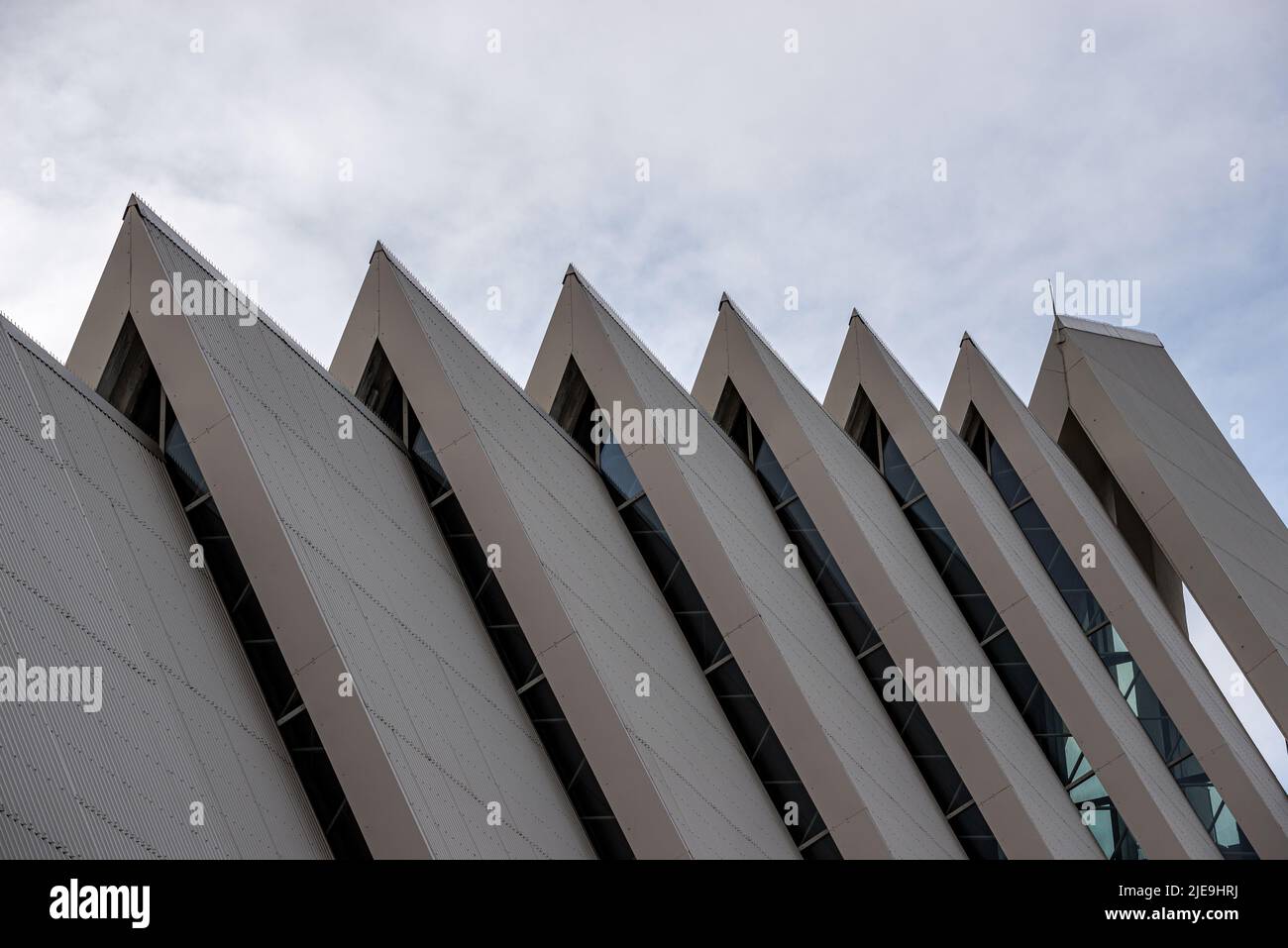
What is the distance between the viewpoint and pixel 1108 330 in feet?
137

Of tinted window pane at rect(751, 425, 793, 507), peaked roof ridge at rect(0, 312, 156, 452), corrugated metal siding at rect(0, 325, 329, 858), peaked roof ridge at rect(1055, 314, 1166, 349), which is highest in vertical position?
peaked roof ridge at rect(1055, 314, 1166, 349)

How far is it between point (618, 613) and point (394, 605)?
4.80 meters

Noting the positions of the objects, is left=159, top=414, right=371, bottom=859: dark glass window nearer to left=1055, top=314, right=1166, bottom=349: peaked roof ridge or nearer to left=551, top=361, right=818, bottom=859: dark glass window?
left=551, top=361, right=818, bottom=859: dark glass window

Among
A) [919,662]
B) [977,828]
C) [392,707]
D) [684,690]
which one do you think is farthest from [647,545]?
[392,707]

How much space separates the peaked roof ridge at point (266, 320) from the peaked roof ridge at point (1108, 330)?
68.3 feet

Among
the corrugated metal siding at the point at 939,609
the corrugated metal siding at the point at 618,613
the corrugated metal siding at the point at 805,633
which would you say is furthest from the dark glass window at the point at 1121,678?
the corrugated metal siding at the point at 618,613

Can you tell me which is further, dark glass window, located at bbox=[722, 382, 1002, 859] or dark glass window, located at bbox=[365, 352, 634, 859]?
dark glass window, located at bbox=[722, 382, 1002, 859]

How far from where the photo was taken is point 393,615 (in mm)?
20094

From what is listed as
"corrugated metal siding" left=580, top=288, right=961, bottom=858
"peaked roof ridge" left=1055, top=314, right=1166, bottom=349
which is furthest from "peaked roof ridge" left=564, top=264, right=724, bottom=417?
"peaked roof ridge" left=1055, top=314, right=1166, bottom=349

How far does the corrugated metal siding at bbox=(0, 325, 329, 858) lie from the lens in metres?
13.1

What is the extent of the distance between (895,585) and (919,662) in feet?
4.91

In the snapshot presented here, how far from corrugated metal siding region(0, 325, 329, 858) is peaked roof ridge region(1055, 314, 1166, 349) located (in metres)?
26.1

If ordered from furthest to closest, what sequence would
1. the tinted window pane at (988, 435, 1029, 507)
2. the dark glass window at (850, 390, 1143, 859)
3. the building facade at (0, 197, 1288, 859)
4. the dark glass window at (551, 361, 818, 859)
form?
the tinted window pane at (988, 435, 1029, 507) → the dark glass window at (850, 390, 1143, 859) → the dark glass window at (551, 361, 818, 859) → the building facade at (0, 197, 1288, 859)
